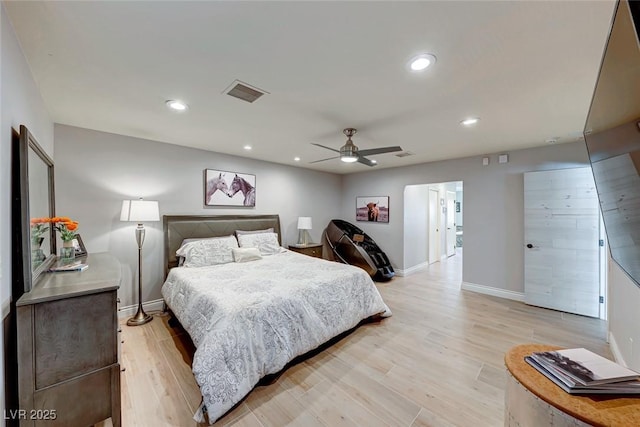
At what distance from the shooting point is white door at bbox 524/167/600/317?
3.43 meters

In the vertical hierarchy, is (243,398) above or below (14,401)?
below

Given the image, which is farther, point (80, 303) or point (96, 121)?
point (96, 121)

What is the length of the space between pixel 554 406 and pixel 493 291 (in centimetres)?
412

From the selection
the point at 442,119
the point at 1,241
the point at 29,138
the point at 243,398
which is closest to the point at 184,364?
the point at 243,398

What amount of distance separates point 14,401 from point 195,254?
215cm

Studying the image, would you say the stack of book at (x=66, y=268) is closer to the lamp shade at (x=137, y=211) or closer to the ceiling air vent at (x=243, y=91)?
the lamp shade at (x=137, y=211)

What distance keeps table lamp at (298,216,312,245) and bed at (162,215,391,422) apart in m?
1.61

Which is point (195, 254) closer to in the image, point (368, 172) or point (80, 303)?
point (80, 303)

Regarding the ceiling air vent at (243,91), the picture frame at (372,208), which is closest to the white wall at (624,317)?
the ceiling air vent at (243,91)

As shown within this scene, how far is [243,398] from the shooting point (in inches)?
76.4


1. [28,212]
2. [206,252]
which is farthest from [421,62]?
[206,252]

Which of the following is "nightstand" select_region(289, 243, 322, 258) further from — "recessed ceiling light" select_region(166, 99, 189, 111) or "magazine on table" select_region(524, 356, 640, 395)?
"magazine on table" select_region(524, 356, 640, 395)

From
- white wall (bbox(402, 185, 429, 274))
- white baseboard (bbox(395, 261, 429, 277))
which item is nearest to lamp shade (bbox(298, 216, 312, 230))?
white wall (bbox(402, 185, 429, 274))

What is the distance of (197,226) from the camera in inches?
156
